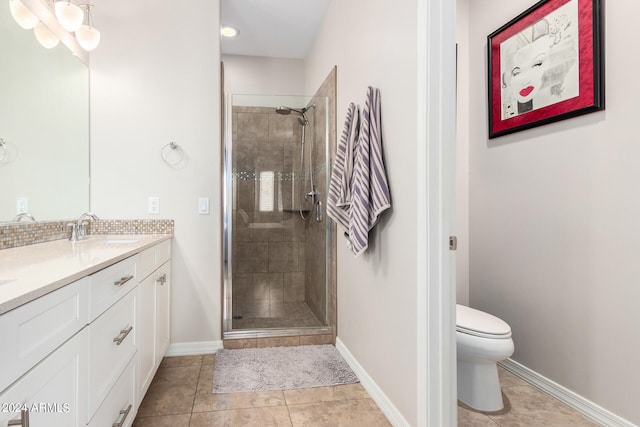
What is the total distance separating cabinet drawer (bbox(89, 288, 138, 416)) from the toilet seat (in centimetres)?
153

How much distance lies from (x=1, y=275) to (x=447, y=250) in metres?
1.44

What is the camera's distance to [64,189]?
2201 millimetres

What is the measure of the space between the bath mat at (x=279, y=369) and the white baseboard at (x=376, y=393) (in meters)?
0.04

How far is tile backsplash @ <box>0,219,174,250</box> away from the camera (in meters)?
1.71

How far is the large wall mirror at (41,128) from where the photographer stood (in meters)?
1.71

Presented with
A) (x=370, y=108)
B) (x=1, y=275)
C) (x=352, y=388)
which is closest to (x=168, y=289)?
(x=352, y=388)

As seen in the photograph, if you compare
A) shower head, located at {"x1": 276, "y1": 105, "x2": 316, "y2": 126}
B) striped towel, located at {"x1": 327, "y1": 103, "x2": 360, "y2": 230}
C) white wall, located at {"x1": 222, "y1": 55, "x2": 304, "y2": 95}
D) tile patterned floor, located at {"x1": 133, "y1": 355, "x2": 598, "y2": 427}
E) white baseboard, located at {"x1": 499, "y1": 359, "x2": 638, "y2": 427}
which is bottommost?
tile patterned floor, located at {"x1": 133, "y1": 355, "x2": 598, "y2": 427}

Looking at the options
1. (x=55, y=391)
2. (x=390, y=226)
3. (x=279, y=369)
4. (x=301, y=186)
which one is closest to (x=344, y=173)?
(x=390, y=226)

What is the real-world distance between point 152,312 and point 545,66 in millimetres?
2576

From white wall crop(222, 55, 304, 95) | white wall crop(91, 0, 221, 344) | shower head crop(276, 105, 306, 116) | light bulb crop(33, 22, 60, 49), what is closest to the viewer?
light bulb crop(33, 22, 60, 49)

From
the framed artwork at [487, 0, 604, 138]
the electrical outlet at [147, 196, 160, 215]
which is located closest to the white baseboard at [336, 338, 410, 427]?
the electrical outlet at [147, 196, 160, 215]

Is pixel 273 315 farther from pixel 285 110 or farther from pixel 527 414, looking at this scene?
pixel 527 414

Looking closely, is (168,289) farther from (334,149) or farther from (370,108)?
(370,108)

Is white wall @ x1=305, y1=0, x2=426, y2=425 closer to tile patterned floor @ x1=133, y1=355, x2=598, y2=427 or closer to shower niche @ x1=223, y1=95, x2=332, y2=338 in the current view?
tile patterned floor @ x1=133, y1=355, x2=598, y2=427
